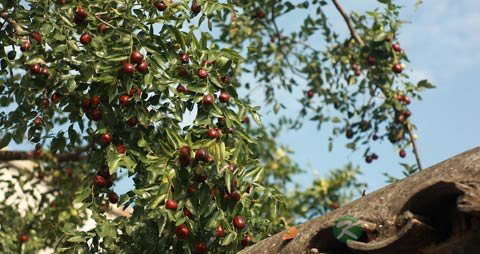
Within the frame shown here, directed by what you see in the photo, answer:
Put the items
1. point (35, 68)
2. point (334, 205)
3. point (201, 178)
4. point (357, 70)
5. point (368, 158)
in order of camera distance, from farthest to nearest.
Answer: point (334, 205)
point (357, 70)
point (368, 158)
point (35, 68)
point (201, 178)

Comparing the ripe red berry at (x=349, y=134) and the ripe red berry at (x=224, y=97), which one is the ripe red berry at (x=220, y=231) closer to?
the ripe red berry at (x=224, y=97)

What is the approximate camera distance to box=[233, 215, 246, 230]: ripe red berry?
5.58 m

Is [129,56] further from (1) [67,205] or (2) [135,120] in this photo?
(1) [67,205]

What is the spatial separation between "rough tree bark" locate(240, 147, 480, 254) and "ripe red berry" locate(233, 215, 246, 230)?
4.61 ft

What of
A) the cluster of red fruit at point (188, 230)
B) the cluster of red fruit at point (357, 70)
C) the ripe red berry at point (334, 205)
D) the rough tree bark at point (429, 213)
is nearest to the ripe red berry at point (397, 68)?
the cluster of red fruit at point (357, 70)

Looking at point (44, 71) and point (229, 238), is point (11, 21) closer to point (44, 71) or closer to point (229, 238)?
point (44, 71)

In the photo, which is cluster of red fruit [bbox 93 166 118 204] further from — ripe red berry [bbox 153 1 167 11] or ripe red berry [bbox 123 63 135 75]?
ripe red berry [bbox 153 1 167 11]

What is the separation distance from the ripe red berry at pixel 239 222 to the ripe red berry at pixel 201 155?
1.57 ft

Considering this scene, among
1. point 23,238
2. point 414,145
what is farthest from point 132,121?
point 23,238

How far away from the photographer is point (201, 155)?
531 centimetres

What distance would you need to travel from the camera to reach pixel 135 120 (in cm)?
572

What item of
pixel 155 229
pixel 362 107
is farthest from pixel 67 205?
pixel 155 229

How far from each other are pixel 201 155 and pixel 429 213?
1.80 metres

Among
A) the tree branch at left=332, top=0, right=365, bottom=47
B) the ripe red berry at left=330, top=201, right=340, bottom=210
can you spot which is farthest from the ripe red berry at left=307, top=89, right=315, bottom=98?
the ripe red berry at left=330, top=201, right=340, bottom=210
